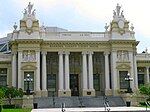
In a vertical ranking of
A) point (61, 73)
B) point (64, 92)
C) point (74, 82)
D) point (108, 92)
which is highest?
point (61, 73)

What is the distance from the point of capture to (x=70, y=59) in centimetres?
6675

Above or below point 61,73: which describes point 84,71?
above

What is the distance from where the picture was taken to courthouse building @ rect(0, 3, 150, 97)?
202 feet

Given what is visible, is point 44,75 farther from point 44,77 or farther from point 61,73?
point 61,73

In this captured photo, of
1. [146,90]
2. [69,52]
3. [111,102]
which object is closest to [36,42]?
[69,52]

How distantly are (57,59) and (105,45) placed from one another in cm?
948

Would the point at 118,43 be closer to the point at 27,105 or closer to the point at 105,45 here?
the point at 105,45

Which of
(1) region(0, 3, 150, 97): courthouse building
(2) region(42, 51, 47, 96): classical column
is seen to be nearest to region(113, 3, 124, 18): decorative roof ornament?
(1) region(0, 3, 150, 97): courthouse building

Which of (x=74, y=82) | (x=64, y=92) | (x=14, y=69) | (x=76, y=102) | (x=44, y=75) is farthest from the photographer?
(x=74, y=82)

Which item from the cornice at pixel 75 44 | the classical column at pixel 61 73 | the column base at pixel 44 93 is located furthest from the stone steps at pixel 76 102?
the cornice at pixel 75 44

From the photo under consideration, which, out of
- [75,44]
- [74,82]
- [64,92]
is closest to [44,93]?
[64,92]

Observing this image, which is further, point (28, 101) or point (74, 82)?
point (74, 82)

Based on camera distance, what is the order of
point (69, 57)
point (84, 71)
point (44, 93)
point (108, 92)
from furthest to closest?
point (69, 57) → point (84, 71) → point (108, 92) → point (44, 93)

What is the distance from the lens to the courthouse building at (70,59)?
6166cm
